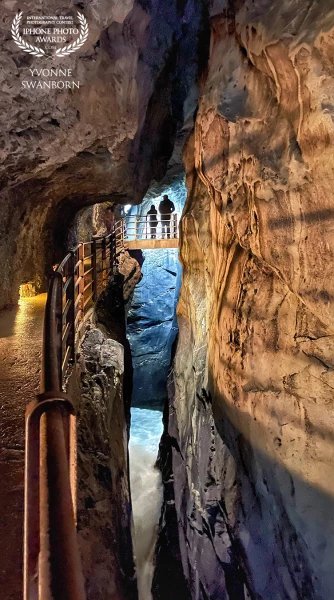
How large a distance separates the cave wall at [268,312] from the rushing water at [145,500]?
915 millimetres

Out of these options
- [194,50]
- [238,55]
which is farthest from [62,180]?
[238,55]

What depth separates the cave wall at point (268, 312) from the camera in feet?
9.78

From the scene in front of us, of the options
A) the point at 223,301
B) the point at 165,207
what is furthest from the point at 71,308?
the point at 165,207

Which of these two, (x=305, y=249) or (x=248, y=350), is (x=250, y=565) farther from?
(x=305, y=249)

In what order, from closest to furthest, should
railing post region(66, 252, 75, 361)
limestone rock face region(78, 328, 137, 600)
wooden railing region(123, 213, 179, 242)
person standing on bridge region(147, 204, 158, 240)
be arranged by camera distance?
1. limestone rock face region(78, 328, 137, 600)
2. railing post region(66, 252, 75, 361)
3. wooden railing region(123, 213, 179, 242)
4. person standing on bridge region(147, 204, 158, 240)

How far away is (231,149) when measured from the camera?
4.00 meters

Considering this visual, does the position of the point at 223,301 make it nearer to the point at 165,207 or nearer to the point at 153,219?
the point at 165,207

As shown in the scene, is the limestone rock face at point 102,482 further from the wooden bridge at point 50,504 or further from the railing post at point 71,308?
the wooden bridge at point 50,504

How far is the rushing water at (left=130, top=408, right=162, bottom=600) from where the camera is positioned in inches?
226

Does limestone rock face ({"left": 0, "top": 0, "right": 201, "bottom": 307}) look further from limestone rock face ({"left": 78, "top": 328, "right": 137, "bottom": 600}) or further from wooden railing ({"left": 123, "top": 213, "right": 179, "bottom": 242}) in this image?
wooden railing ({"left": 123, "top": 213, "right": 179, "bottom": 242})

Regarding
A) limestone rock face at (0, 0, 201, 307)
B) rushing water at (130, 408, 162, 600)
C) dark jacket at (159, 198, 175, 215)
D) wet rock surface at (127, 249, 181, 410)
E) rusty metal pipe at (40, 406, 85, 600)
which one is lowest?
rushing water at (130, 408, 162, 600)

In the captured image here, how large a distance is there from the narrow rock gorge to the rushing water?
0.24m

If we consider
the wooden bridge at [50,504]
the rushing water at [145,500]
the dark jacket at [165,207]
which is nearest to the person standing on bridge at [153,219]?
the dark jacket at [165,207]

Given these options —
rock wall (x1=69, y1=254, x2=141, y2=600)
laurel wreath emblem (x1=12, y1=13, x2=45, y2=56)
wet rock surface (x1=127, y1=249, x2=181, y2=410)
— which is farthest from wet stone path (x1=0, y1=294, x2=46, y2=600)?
wet rock surface (x1=127, y1=249, x2=181, y2=410)
